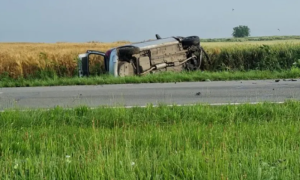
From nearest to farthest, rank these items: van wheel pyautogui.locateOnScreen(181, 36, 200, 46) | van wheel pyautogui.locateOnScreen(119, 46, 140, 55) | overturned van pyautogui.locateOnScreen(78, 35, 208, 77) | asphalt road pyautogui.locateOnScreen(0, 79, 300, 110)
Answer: asphalt road pyautogui.locateOnScreen(0, 79, 300, 110), van wheel pyautogui.locateOnScreen(119, 46, 140, 55), overturned van pyautogui.locateOnScreen(78, 35, 208, 77), van wheel pyautogui.locateOnScreen(181, 36, 200, 46)

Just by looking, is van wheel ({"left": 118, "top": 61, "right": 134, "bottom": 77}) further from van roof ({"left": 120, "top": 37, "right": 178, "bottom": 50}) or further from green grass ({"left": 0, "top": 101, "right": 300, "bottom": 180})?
green grass ({"left": 0, "top": 101, "right": 300, "bottom": 180})

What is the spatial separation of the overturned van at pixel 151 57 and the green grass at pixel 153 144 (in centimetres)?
816

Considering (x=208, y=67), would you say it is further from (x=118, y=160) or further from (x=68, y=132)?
(x=118, y=160)

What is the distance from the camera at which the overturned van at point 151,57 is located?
1647 cm

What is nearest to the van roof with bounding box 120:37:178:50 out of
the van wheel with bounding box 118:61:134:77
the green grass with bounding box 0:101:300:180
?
the van wheel with bounding box 118:61:134:77

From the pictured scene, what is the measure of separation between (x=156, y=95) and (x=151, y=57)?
5720 millimetres

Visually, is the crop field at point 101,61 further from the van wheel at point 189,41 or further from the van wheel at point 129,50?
the van wheel at point 129,50

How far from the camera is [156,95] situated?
11398 millimetres

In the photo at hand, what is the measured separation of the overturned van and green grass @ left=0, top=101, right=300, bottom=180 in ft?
26.8

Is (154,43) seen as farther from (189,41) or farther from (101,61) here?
(101,61)

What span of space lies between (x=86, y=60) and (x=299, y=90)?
29.6 feet

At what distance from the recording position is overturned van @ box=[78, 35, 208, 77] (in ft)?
54.0

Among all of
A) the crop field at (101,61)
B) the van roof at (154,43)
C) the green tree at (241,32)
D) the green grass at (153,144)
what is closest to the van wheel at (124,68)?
the van roof at (154,43)

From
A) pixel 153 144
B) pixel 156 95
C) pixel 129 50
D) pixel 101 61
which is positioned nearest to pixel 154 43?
pixel 129 50
